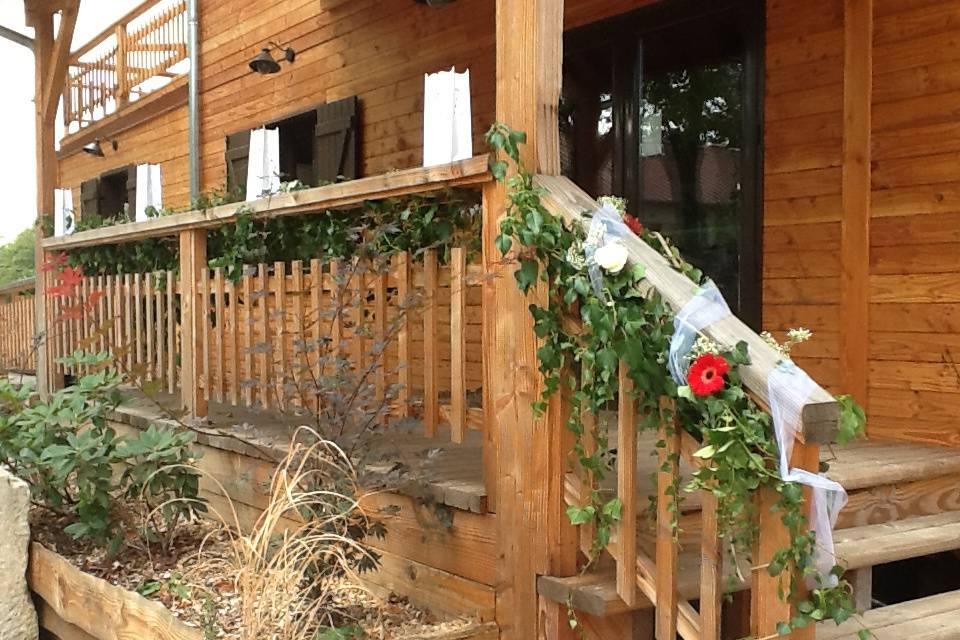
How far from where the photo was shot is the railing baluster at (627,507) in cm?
207

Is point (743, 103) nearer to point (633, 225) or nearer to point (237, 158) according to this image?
point (633, 225)

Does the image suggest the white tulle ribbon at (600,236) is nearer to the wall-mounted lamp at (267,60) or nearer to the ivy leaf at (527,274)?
the ivy leaf at (527,274)

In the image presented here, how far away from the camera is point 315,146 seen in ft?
23.6

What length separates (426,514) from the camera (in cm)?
275

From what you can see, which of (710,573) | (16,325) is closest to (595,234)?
(710,573)

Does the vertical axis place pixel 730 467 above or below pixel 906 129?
below

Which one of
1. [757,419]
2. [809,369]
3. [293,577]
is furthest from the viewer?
[809,369]

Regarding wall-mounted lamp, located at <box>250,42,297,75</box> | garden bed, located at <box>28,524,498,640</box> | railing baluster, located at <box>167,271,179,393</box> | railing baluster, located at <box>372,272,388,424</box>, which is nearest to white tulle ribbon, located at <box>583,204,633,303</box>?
garden bed, located at <box>28,524,498,640</box>

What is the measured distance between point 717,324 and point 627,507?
52 cm

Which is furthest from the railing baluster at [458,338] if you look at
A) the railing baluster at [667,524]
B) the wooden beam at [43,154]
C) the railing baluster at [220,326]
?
the wooden beam at [43,154]

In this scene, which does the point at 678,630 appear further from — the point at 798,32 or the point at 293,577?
the point at 798,32

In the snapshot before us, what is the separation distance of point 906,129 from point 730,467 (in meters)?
2.59

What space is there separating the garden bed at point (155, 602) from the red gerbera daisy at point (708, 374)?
1.10 metres

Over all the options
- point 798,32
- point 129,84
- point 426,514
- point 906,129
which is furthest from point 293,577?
point 129,84
